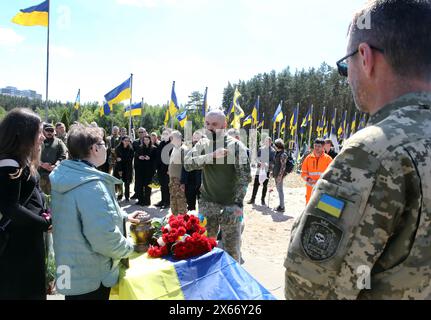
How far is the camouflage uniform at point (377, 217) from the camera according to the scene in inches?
37.2

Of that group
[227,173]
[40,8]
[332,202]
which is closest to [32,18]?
[40,8]

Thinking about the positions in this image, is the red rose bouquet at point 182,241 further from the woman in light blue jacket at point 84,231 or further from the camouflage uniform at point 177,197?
the camouflage uniform at point 177,197

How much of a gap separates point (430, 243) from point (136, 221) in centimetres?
227

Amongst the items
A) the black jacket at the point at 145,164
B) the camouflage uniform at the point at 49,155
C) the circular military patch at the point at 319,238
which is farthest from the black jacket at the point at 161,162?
the circular military patch at the point at 319,238

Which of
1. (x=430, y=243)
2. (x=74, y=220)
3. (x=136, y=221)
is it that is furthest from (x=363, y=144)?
(x=136, y=221)

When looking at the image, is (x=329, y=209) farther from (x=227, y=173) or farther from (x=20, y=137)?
(x=227, y=173)

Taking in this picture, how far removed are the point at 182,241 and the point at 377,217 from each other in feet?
6.07

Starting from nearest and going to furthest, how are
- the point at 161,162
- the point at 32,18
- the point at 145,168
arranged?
the point at 161,162 → the point at 145,168 → the point at 32,18

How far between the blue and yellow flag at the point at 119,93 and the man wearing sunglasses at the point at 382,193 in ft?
43.8

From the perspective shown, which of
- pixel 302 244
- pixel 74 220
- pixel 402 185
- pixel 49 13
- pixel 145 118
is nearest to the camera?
pixel 402 185

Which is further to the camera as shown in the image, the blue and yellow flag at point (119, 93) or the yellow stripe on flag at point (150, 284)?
the blue and yellow flag at point (119, 93)

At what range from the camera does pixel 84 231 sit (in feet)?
7.02

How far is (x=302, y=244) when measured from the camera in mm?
1042
